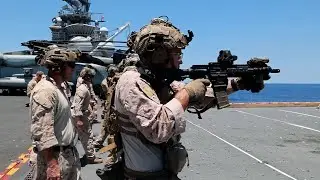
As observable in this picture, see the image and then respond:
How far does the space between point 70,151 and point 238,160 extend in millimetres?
4915

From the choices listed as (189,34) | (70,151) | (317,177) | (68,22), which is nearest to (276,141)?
(317,177)

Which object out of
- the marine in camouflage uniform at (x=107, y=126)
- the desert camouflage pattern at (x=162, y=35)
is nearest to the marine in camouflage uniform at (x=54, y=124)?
the marine in camouflage uniform at (x=107, y=126)

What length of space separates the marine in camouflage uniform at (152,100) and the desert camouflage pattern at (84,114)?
530 centimetres

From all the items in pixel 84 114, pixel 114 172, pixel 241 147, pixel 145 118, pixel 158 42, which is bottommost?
pixel 241 147

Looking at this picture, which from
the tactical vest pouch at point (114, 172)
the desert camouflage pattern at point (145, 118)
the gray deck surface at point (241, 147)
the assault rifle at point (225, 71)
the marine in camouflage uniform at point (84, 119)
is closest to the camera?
the desert camouflage pattern at point (145, 118)

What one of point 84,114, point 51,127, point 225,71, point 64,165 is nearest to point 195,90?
point 225,71

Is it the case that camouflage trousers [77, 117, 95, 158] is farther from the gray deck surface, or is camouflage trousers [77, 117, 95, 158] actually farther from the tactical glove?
the tactical glove

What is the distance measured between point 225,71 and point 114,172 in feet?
3.76

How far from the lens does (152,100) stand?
104 inches

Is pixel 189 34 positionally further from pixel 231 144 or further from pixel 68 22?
pixel 68 22

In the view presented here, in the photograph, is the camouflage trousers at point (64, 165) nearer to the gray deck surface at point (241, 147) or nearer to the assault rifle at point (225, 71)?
the assault rifle at point (225, 71)

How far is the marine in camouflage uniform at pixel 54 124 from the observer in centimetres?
400

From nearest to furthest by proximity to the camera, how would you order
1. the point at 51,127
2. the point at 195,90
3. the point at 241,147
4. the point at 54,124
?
the point at 195,90 → the point at 51,127 → the point at 54,124 → the point at 241,147

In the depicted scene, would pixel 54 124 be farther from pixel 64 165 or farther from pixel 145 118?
pixel 145 118
